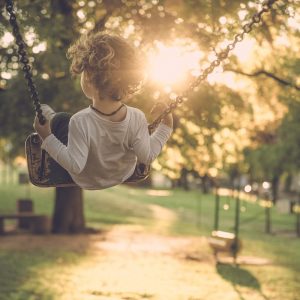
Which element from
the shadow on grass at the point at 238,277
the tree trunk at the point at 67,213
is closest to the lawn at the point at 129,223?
the shadow on grass at the point at 238,277

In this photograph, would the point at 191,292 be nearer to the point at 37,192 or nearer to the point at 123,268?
the point at 123,268

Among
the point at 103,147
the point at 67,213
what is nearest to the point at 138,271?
the point at 67,213

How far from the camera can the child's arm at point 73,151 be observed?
317 centimetres

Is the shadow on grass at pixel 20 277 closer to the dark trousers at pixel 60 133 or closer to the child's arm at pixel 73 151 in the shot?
the dark trousers at pixel 60 133

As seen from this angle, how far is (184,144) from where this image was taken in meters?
15.3

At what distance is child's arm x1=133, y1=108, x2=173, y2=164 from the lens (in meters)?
3.39

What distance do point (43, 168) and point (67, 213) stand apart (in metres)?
15.9

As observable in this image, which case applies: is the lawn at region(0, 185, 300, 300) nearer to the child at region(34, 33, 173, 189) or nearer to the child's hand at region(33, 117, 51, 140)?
the child at region(34, 33, 173, 189)

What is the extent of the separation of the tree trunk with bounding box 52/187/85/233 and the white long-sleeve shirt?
1593 cm

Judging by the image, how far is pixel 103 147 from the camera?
3.35 metres

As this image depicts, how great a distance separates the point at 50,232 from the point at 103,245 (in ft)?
10.1

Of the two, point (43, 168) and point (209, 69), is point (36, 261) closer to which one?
point (43, 168)

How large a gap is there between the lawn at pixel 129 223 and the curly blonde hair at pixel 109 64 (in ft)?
24.9

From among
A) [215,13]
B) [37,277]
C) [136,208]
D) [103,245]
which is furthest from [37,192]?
[215,13]
